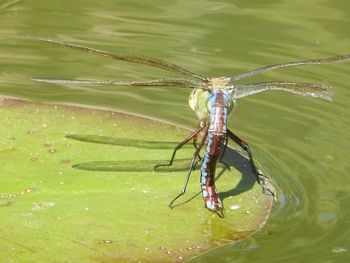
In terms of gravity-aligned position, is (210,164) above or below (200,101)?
below

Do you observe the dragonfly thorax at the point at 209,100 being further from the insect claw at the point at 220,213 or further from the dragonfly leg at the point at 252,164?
the insect claw at the point at 220,213

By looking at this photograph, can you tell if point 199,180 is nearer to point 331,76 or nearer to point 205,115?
point 205,115

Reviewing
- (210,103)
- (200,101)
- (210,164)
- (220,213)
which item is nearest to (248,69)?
(200,101)

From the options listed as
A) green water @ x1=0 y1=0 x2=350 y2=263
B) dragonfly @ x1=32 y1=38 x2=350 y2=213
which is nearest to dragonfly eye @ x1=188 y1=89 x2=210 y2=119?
dragonfly @ x1=32 y1=38 x2=350 y2=213

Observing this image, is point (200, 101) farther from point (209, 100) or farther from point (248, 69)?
point (248, 69)

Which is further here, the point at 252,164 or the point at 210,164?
the point at 252,164

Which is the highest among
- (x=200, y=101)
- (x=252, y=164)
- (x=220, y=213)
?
(x=200, y=101)

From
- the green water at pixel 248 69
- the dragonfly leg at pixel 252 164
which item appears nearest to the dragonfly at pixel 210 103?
the dragonfly leg at pixel 252 164
